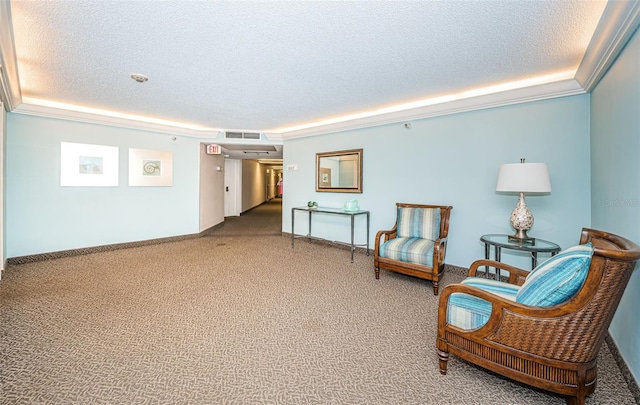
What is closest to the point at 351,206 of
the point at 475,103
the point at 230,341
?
the point at 475,103

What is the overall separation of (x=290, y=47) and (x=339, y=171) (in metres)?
2.91

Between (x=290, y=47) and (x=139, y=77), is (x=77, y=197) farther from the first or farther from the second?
(x=290, y=47)

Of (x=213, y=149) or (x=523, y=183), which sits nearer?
(x=523, y=183)

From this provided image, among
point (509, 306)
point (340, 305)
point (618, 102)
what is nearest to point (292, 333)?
point (340, 305)

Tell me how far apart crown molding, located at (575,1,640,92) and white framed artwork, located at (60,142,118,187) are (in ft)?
20.8

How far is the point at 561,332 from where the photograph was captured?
1.33 meters

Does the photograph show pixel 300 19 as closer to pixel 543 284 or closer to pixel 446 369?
pixel 543 284

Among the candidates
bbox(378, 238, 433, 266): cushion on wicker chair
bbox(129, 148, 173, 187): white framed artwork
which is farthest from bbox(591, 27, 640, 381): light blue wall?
bbox(129, 148, 173, 187): white framed artwork

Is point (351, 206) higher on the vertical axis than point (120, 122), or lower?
lower

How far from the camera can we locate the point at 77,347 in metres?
1.93

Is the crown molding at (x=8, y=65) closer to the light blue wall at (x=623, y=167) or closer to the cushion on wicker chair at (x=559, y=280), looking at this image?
the cushion on wicker chair at (x=559, y=280)

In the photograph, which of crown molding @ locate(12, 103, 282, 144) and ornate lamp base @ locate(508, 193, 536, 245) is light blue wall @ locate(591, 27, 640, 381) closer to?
ornate lamp base @ locate(508, 193, 536, 245)

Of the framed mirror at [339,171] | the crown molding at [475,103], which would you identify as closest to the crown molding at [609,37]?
the crown molding at [475,103]

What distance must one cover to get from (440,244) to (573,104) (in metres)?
2.10
